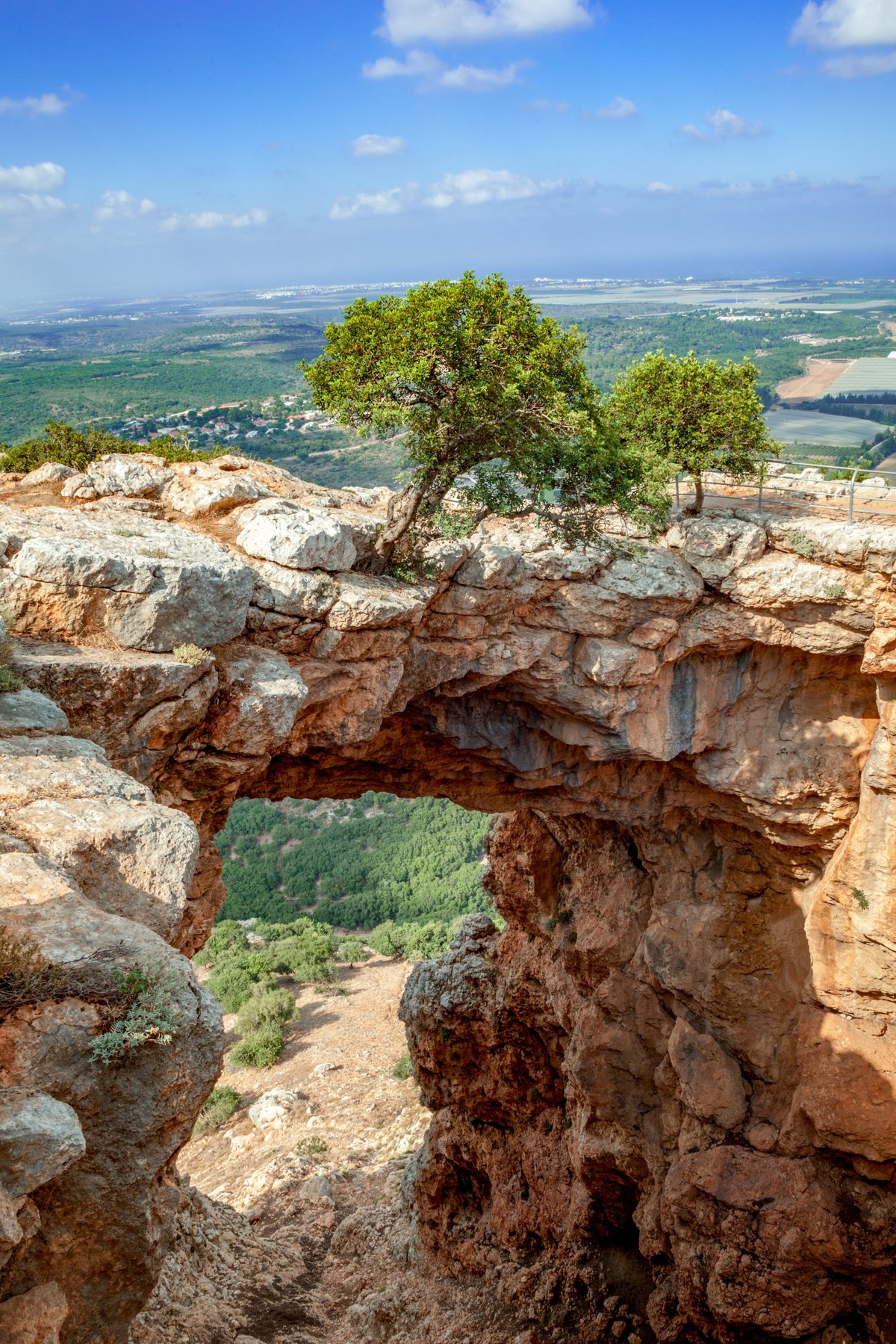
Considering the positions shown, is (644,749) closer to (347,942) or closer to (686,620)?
(686,620)

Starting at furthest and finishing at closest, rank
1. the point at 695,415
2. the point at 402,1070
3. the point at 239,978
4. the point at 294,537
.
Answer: the point at 239,978 → the point at 402,1070 → the point at 695,415 → the point at 294,537

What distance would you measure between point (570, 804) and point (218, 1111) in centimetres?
2011

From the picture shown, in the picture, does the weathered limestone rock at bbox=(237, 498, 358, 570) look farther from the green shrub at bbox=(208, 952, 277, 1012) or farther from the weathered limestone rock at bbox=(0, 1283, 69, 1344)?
the green shrub at bbox=(208, 952, 277, 1012)

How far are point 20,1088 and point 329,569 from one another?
10.7 metres

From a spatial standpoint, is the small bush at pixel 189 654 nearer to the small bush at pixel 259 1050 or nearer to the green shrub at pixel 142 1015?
the green shrub at pixel 142 1015

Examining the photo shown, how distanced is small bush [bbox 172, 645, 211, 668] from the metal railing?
40.0 feet

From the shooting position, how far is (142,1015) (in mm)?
7734

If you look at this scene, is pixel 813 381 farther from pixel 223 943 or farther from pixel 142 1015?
pixel 142 1015

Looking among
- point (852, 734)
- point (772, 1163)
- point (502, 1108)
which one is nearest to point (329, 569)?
point (852, 734)

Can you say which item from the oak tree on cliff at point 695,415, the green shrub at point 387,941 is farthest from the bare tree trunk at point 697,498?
the green shrub at point 387,941

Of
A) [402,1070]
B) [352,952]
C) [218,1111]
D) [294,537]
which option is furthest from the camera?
[352,952]

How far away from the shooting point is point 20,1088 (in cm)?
702

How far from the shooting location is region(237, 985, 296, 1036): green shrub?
3838 centimetres

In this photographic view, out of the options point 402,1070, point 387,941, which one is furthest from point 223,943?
point 402,1070
